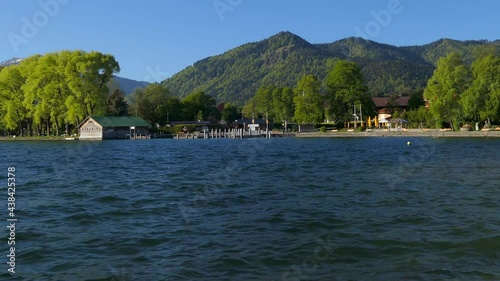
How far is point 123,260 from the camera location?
9.55 metres

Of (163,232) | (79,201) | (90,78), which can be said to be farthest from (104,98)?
(163,232)

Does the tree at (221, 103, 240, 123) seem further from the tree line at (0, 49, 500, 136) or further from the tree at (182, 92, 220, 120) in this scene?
the tree line at (0, 49, 500, 136)

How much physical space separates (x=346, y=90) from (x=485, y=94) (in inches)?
1167

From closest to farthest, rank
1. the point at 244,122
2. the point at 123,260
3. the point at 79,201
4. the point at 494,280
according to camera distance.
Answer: the point at 494,280 → the point at 123,260 → the point at 79,201 → the point at 244,122

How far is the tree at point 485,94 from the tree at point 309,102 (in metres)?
32.0

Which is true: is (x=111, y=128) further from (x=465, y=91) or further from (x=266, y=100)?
(x=465, y=91)

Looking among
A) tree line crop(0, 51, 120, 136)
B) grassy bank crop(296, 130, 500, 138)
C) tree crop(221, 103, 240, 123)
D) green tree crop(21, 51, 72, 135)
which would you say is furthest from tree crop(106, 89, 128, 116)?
grassy bank crop(296, 130, 500, 138)

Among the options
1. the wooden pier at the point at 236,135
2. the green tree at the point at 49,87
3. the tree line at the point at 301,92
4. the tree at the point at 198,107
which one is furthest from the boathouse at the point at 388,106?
the green tree at the point at 49,87

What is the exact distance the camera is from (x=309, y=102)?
99000 mm

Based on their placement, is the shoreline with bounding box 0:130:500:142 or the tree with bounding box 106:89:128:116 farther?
the tree with bounding box 106:89:128:116

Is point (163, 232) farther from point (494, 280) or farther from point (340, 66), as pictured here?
point (340, 66)

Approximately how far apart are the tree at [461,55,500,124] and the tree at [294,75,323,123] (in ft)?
105

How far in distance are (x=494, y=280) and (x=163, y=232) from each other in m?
7.58

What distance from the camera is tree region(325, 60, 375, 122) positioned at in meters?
95.2
